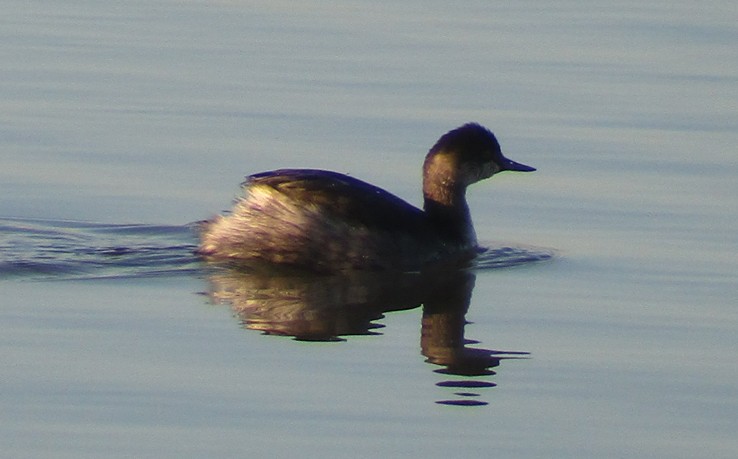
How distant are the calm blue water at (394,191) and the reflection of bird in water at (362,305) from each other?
28 mm

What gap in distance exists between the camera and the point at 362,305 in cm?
980

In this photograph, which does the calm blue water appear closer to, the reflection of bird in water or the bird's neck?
the reflection of bird in water

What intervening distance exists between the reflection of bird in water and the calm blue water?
28 millimetres

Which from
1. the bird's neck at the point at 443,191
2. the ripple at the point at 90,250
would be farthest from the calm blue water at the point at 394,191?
the bird's neck at the point at 443,191

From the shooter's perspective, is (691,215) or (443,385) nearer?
(443,385)

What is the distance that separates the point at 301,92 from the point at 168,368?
694 centimetres

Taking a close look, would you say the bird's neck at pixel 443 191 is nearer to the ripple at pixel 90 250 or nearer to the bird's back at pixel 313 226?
the bird's back at pixel 313 226

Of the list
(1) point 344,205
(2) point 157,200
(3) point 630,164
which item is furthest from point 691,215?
(2) point 157,200

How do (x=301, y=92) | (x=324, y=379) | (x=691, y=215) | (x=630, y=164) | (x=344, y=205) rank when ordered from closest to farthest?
(x=324, y=379)
(x=344, y=205)
(x=691, y=215)
(x=630, y=164)
(x=301, y=92)

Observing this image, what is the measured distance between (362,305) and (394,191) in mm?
2772

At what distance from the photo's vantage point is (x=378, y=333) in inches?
355

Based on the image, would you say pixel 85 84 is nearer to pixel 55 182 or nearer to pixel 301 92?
pixel 301 92

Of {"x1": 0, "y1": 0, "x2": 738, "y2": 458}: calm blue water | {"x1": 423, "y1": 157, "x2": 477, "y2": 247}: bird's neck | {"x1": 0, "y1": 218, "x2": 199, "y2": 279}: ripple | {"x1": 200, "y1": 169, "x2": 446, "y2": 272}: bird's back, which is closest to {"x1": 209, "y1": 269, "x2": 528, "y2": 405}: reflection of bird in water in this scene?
{"x1": 0, "y1": 0, "x2": 738, "y2": 458}: calm blue water

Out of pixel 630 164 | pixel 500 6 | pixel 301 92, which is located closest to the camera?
pixel 630 164
